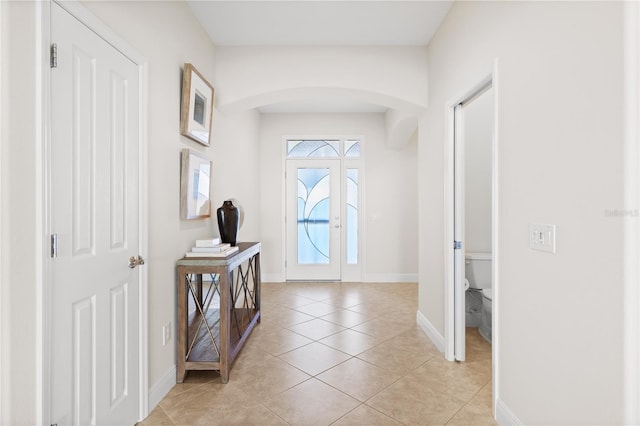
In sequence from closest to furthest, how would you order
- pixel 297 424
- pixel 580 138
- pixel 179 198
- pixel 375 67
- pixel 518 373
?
pixel 580 138 → pixel 518 373 → pixel 297 424 → pixel 179 198 → pixel 375 67

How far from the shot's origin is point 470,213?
3.50 metres

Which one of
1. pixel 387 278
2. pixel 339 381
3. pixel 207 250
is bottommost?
pixel 339 381

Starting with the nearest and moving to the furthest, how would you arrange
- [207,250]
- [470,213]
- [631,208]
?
[631,208], [207,250], [470,213]

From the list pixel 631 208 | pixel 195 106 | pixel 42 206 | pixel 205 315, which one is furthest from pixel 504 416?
pixel 195 106

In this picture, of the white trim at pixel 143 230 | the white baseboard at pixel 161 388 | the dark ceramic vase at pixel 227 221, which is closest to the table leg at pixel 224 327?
the white baseboard at pixel 161 388

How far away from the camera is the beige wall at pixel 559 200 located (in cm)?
112

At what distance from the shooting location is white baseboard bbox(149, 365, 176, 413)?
76.8 inches

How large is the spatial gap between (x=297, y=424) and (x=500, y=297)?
4.38 ft

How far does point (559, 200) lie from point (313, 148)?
13.8 feet

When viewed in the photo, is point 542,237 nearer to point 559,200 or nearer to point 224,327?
point 559,200

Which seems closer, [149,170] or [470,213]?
[149,170]

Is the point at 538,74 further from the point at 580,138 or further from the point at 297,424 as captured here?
the point at 297,424

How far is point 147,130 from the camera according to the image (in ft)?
6.18

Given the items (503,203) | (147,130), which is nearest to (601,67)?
(503,203)
